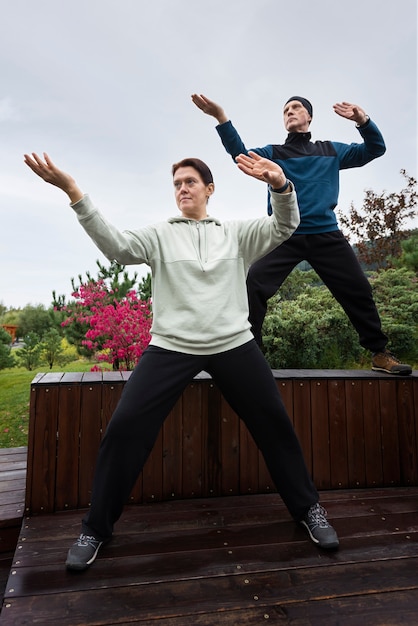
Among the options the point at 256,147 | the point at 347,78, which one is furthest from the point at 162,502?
the point at 347,78

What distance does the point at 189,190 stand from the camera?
1566mm

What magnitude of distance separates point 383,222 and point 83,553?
31.7 ft

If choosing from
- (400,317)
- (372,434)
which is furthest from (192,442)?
(400,317)

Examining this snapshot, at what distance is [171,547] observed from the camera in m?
1.46

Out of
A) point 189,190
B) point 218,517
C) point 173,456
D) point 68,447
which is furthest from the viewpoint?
point 173,456

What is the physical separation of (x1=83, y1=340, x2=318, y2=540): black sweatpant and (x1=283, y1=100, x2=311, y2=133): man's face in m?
1.50

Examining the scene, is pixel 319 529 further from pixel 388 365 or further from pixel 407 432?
pixel 388 365

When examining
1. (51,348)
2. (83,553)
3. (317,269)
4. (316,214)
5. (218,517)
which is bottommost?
(218,517)

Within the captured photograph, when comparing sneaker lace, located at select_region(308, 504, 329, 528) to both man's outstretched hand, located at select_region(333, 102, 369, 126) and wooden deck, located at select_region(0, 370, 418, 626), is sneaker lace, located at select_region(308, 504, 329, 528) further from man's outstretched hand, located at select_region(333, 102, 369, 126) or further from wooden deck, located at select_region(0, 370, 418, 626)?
man's outstretched hand, located at select_region(333, 102, 369, 126)

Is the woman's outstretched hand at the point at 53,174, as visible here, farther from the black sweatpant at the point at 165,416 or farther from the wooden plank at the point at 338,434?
the wooden plank at the point at 338,434

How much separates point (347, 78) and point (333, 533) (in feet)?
16.8

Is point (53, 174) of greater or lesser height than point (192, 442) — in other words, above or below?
above

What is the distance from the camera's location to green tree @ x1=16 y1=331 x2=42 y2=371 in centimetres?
1135

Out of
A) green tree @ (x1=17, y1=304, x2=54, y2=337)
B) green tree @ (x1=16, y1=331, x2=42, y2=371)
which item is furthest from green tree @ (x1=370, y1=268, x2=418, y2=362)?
green tree @ (x1=17, y1=304, x2=54, y2=337)
